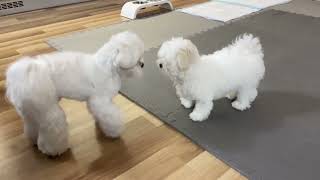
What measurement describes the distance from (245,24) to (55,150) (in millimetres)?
2458

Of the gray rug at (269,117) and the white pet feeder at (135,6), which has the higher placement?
the white pet feeder at (135,6)

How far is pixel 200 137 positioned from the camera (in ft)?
5.56

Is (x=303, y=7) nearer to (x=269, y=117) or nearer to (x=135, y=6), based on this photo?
(x=135, y=6)

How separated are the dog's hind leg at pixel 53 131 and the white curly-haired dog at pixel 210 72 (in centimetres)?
58

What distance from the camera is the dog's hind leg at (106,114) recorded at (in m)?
1.54

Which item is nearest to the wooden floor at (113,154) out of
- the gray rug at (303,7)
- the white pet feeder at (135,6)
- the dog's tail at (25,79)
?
the dog's tail at (25,79)

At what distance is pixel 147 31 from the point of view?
3184mm

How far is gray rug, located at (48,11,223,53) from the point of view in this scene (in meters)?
2.89

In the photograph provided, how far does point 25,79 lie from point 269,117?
4.43 feet

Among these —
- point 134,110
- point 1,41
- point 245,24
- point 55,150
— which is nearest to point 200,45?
point 245,24

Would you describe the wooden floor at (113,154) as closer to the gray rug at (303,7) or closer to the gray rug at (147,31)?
the gray rug at (147,31)

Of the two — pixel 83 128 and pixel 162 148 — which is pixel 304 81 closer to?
pixel 162 148

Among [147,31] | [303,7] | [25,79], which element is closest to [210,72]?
[25,79]

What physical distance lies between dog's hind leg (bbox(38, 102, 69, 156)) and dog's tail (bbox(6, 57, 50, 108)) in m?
0.11
